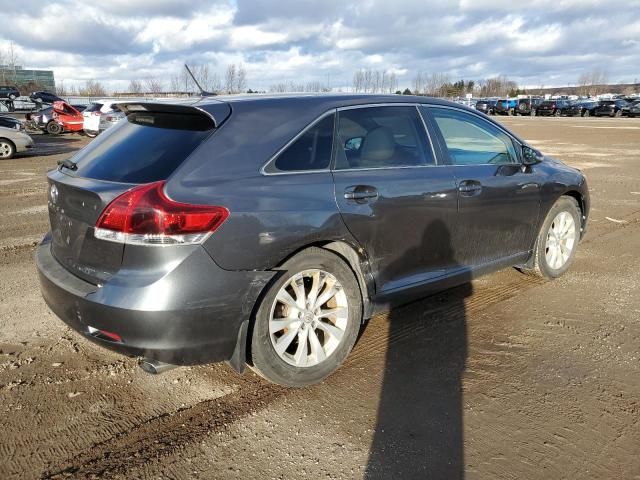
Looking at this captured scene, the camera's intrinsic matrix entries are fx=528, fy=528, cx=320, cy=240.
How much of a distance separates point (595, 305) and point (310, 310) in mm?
2739

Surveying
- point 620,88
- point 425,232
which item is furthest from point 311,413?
point 620,88

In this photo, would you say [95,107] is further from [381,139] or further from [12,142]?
[381,139]

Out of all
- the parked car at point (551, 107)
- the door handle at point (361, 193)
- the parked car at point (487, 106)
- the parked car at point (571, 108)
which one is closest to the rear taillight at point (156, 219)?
the door handle at point (361, 193)

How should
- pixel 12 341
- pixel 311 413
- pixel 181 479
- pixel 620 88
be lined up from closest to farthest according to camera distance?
pixel 181 479 < pixel 311 413 < pixel 12 341 < pixel 620 88

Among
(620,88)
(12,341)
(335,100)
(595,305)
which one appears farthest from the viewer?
(620,88)

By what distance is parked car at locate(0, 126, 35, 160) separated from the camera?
48.2ft

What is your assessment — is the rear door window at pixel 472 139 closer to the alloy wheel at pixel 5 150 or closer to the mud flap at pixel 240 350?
the mud flap at pixel 240 350

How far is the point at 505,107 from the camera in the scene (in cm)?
5775

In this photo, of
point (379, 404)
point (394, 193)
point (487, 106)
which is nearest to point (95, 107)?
point (394, 193)

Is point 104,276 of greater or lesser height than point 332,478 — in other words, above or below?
above

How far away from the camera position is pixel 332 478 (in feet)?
8.03

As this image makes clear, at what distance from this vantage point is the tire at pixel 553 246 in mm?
4812

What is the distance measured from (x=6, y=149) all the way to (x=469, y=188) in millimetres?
14889

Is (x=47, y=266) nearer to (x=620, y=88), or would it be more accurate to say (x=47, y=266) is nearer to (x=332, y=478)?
(x=332, y=478)
